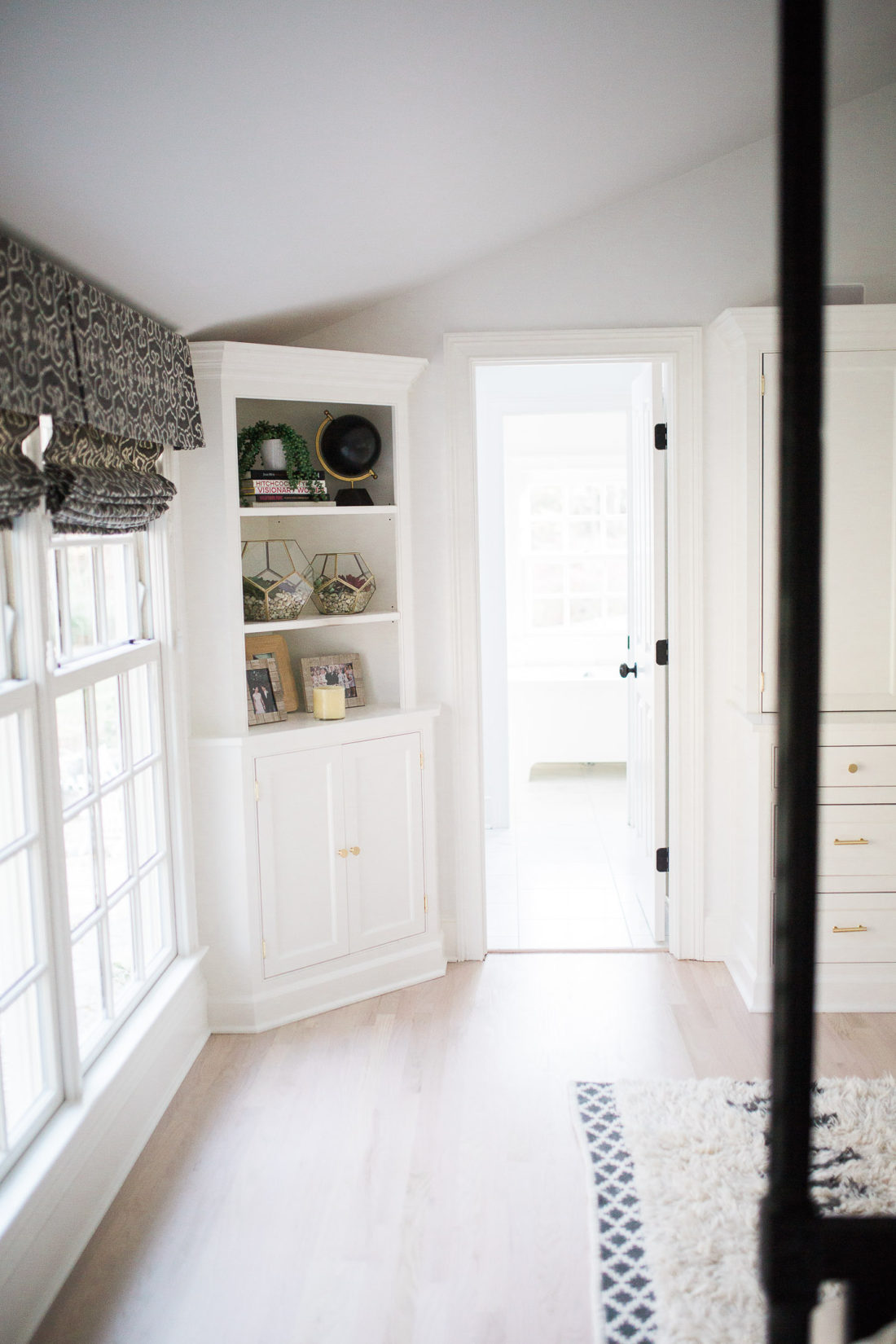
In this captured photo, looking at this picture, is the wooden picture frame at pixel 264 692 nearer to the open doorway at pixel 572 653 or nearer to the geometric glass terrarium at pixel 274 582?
the geometric glass terrarium at pixel 274 582

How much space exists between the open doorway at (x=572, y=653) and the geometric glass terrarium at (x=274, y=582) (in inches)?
41.8

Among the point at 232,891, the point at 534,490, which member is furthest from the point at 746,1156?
the point at 534,490

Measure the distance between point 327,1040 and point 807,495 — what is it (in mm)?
3111

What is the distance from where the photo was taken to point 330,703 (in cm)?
Answer: 351

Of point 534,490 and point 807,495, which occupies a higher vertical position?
point 534,490

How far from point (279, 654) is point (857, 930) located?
214 cm

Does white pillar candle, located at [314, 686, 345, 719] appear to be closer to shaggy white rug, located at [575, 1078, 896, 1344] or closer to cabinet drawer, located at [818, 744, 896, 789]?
shaggy white rug, located at [575, 1078, 896, 1344]

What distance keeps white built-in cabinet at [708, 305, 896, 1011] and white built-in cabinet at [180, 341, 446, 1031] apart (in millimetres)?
1127

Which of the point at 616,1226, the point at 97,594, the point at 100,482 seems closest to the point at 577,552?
the point at 97,594

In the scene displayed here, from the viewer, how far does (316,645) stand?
12.6ft

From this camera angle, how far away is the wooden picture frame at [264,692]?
350 centimetres

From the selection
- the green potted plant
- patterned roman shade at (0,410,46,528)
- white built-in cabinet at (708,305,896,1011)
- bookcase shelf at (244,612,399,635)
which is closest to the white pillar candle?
bookcase shelf at (244,612,399,635)

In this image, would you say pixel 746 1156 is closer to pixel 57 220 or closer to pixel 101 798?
pixel 101 798

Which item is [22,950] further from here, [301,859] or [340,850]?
[340,850]
